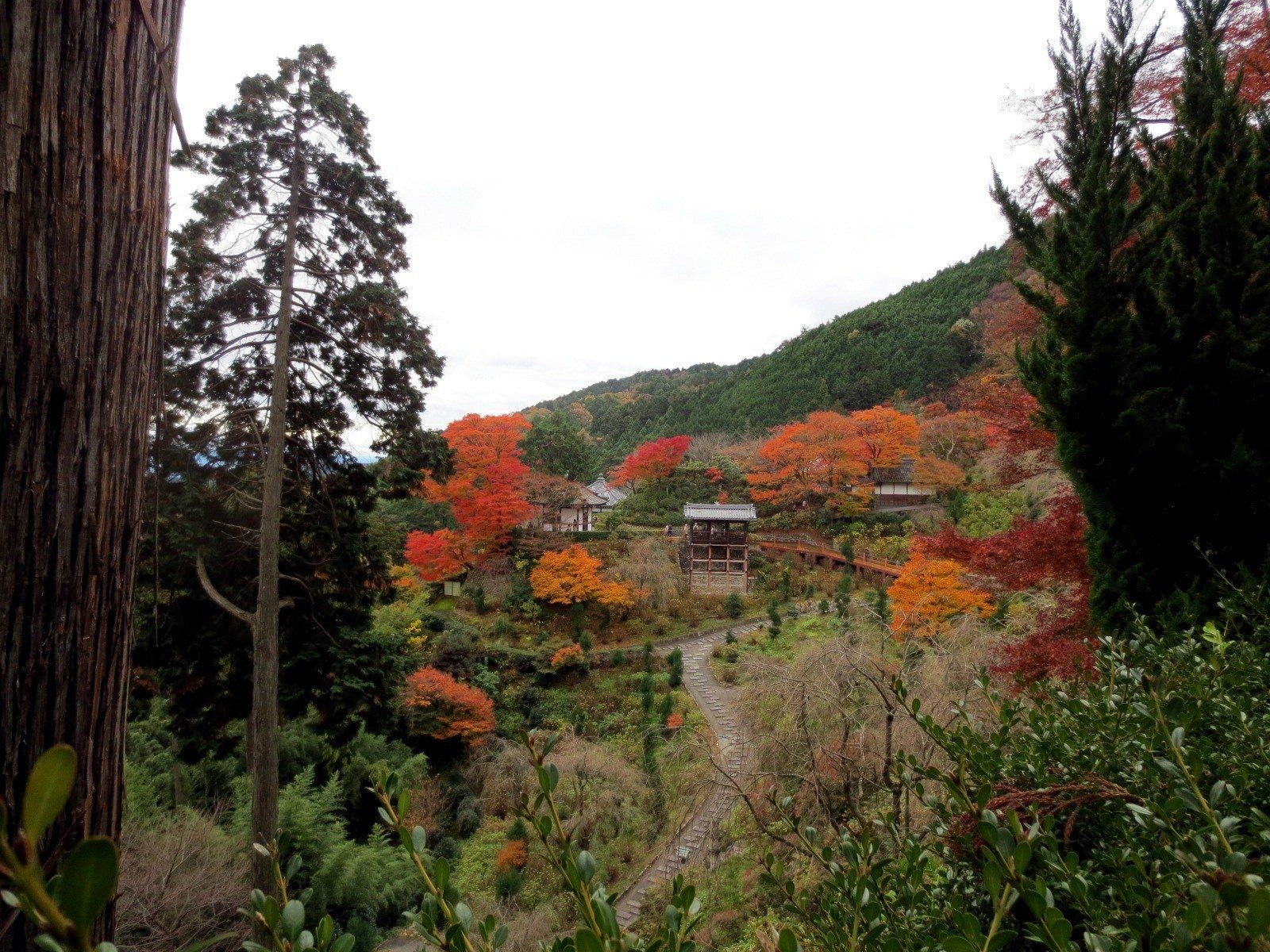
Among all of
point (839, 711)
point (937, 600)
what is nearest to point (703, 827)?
point (839, 711)

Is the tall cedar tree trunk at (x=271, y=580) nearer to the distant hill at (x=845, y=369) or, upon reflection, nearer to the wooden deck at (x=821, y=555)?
the wooden deck at (x=821, y=555)

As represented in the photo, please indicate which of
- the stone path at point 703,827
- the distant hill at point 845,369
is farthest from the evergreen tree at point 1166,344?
the distant hill at point 845,369

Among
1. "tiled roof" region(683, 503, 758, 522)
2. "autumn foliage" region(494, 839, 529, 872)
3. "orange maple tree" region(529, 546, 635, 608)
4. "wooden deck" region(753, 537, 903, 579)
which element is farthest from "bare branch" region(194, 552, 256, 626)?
"wooden deck" region(753, 537, 903, 579)

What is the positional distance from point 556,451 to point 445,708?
46.9 ft

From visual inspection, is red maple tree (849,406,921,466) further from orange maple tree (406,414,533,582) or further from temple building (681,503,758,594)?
orange maple tree (406,414,533,582)

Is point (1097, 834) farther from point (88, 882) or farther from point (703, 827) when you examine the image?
point (703, 827)

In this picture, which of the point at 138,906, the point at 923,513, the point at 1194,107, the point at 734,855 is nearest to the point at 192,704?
the point at 138,906

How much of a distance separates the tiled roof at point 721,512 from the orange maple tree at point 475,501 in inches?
185

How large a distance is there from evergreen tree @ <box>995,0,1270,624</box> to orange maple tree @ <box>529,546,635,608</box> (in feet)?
37.7

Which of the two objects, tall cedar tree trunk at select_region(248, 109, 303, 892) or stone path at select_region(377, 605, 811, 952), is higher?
tall cedar tree trunk at select_region(248, 109, 303, 892)

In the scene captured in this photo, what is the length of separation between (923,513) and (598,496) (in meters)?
11.0

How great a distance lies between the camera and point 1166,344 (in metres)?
3.49

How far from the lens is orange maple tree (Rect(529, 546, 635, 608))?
14.5m

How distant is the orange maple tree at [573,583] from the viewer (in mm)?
14492
